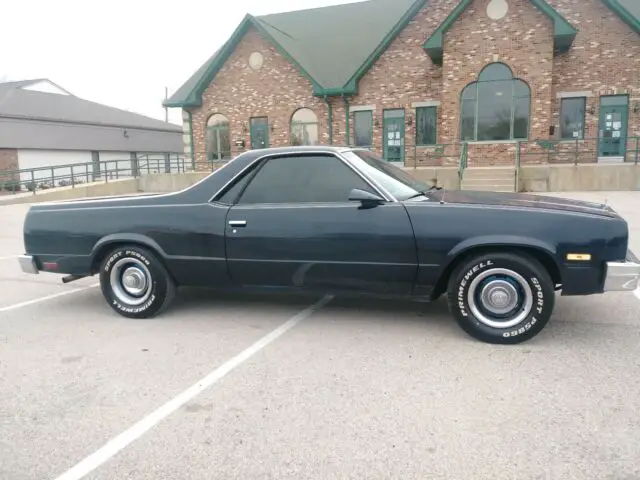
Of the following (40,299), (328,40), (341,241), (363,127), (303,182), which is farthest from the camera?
(328,40)

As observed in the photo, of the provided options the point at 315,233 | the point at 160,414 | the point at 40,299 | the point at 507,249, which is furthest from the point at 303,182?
the point at 40,299

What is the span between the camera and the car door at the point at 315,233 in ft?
13.7

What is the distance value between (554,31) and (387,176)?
15.7 m

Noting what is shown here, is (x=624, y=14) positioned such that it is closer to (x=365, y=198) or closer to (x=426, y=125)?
(x=426, y=125)

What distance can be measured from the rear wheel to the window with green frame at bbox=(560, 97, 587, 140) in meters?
17.7

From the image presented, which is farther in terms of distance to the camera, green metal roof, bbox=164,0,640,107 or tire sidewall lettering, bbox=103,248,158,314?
green metal roof, bbox=164,0,640,107

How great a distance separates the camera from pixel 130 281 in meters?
4.95

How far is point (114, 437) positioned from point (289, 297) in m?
2.89

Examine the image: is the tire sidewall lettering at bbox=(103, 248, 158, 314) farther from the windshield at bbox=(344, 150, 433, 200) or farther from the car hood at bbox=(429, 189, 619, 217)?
the car hood at bbox=(429, 189, 619, 217)

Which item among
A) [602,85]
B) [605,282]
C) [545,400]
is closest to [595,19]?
[602,85]

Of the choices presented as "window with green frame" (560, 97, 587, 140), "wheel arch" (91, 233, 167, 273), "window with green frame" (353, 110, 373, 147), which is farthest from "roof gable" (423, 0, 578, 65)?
"wheel arch" (91, 233, 167, 273)

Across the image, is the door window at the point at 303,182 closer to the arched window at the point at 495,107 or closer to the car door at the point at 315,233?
the car door at the point at 315,233

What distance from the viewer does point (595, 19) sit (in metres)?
18.0

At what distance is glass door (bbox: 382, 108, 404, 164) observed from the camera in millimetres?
20972
